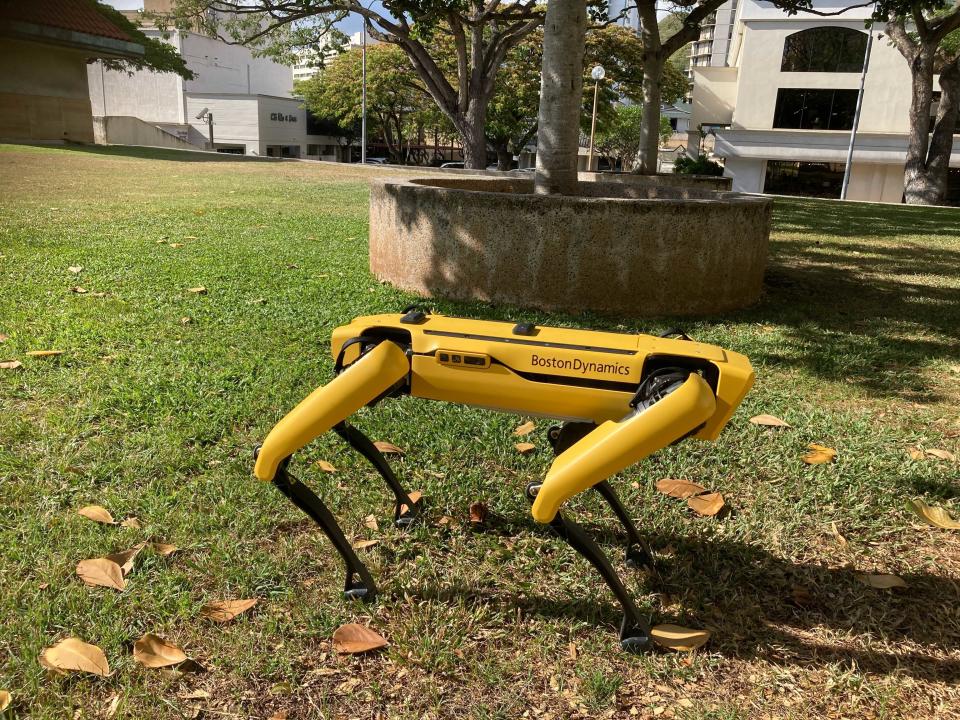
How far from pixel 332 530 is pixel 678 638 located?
0.98 metres

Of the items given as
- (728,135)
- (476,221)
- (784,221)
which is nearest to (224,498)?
(476,221)

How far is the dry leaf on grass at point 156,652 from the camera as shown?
1929 millimetres

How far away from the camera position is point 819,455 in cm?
317

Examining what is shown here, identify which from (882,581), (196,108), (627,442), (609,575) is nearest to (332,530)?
(609,575)

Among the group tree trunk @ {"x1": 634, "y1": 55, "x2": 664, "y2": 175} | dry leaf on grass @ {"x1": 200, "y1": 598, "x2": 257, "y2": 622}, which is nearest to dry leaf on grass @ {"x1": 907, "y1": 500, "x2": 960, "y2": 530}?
dry leaf on grass @ {"x1": 200, "y1": 598, "x2": 257, "y2": 622}

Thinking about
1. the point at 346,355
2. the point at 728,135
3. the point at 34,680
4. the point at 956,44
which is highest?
the point at 956,44

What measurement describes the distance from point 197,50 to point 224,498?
238 feet

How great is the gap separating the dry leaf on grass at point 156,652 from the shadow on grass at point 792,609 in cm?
66

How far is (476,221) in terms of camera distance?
17.3 feet

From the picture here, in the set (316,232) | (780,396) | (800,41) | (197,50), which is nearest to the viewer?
(780,396)

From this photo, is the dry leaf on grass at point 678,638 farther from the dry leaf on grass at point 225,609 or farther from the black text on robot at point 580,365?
the dry leaf on grass at point 225,609

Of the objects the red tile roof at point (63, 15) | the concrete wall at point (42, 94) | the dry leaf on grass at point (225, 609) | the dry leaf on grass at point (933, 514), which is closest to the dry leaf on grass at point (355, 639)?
the dry leaf on grass at point (225, 609)

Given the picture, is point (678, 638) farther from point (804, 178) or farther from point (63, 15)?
point (804, 178)

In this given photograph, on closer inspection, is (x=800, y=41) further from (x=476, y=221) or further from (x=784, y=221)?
(x=476, y=221)
